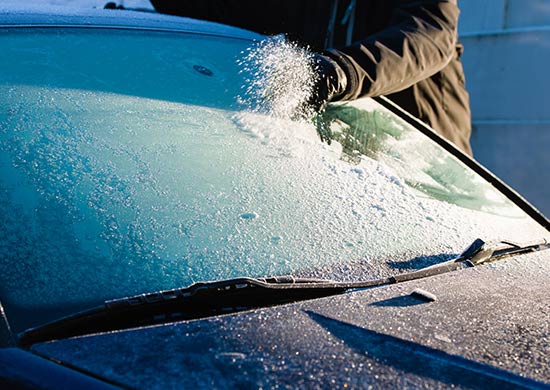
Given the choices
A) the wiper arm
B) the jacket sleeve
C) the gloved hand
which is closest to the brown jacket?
the jacket sleeve

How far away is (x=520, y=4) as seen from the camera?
5172mm

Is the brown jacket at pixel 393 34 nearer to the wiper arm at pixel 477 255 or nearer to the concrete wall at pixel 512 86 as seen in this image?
the wiper arm at pixel 477 255

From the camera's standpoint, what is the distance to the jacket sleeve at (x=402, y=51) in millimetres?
2344

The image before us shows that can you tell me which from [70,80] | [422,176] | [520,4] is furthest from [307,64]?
[520,4]

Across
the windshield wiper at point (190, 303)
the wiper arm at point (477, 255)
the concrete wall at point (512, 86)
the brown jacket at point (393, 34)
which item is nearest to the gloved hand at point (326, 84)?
the brown jacket at point (393, 34)

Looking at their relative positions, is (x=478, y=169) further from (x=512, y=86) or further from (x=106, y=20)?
(x=512, y=86)

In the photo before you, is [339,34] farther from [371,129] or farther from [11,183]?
[11,183]

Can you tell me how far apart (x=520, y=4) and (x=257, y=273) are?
432 cm

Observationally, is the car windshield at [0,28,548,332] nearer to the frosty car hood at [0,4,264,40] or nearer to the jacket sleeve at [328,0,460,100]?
the frosty car hood at [0,4,264,40]

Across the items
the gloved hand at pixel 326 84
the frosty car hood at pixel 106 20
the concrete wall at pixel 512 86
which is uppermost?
the frosty car hood at pixel 106 20

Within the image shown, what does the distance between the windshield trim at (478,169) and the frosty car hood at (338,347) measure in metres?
0.92

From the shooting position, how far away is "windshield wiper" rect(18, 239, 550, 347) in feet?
3.93

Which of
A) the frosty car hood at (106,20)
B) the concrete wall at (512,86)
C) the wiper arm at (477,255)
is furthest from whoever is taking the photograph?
the concrete wall at (512,86)

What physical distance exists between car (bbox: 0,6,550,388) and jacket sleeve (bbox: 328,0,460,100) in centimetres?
20
